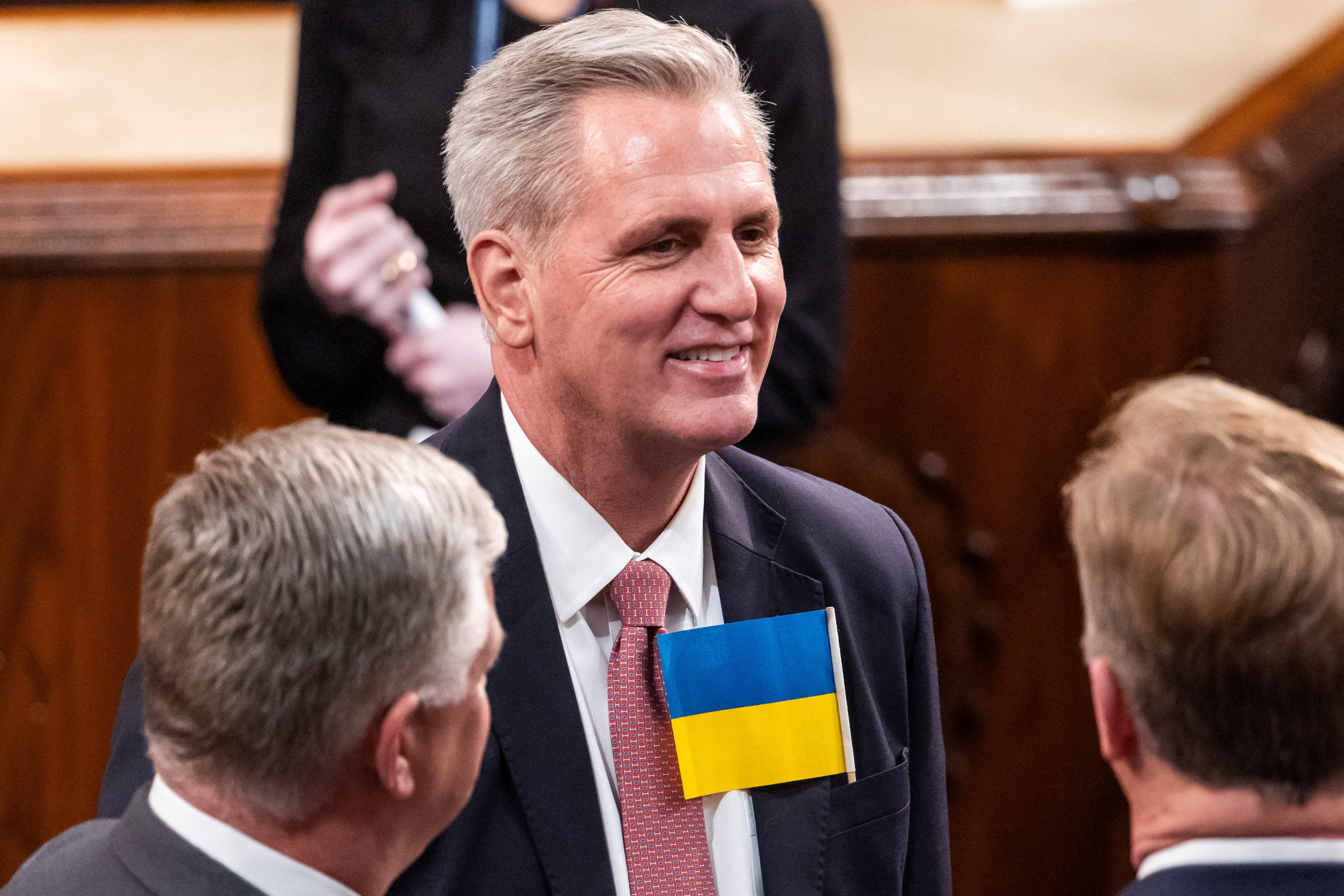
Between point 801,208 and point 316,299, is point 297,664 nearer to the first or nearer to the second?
point 316,299

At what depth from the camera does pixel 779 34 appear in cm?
182

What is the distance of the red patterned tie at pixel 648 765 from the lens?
1285mm

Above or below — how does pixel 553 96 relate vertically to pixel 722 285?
above

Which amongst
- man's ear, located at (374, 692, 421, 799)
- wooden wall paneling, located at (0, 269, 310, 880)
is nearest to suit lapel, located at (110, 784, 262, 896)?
man's ear, located at (374, 692, 421, 799)

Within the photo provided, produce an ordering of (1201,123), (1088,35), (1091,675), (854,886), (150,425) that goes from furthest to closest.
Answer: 1. (1088,35)
2. (1201,123)
3. (150,425)
4. (854,886)
5. (1091,675)

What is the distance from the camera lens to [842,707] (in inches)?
54.2

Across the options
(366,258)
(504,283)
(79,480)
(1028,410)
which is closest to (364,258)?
(366,258)

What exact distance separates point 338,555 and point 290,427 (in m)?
0.14

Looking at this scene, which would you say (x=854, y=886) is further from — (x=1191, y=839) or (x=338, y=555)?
(x=338, y=555)

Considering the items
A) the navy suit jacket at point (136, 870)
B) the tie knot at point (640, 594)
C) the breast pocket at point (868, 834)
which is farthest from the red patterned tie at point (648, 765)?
the navy suit jacket at point (136, 870)

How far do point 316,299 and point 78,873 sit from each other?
2.84 ft

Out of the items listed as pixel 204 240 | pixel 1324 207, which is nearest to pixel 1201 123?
pixel 1324 207

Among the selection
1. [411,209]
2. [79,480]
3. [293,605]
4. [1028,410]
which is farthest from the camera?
[1028,410]

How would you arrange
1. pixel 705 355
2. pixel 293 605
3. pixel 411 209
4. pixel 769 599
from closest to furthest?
pixel 293 605 < pixel 705 355 < pixel 769 599 < pixel 411 209
